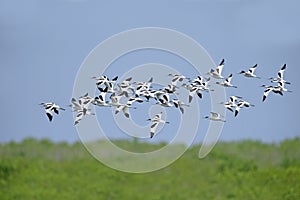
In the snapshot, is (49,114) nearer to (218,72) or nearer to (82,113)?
(82,113)

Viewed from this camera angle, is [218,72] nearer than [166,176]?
Yes

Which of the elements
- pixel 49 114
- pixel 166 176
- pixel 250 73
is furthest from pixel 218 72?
pixel 166 176

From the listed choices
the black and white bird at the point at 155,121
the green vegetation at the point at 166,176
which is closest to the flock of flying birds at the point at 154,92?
the black and white bird at the point at 155,121

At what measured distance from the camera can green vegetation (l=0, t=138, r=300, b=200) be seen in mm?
12086

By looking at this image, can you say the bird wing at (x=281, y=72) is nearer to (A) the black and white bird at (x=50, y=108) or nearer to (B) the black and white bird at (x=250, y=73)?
(B) the black and white bird at (x=250, y=73)

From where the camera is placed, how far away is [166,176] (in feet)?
40.5

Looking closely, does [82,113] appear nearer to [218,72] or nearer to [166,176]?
[218,72]

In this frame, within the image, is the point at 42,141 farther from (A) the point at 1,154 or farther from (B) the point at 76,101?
(B) the point at 76,101

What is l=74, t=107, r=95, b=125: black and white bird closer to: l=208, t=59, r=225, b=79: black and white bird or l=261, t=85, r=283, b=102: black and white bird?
l=208, t=59, r=225, b=79: black and white bird

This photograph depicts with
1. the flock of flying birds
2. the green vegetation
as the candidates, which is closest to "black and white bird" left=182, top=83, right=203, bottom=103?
the flock of flying birds

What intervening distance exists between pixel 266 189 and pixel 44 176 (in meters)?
3.55

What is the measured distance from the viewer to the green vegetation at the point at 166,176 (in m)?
12.1

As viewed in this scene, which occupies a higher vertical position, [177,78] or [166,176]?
[166,176]

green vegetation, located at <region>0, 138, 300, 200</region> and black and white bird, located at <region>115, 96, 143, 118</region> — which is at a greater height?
green vegetation, located at <region>0, 138, 300, 200</region>
